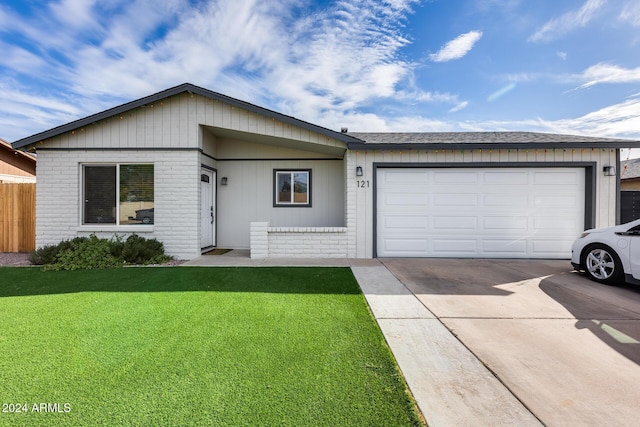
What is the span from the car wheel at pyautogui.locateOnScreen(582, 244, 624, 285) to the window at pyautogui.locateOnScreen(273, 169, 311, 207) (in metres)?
6.66

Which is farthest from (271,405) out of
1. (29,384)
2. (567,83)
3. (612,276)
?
(567,83)

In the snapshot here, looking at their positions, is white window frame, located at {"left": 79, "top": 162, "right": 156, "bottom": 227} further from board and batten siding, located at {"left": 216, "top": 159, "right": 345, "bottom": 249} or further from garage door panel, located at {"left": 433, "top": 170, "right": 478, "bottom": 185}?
garage door panel, located at {"left": 433, "top": 170, "right": 478, "bottom": 185}

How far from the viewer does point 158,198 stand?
24.1ft

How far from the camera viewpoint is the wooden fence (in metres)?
8.17

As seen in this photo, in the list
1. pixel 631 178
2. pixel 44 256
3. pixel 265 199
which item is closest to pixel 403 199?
pixel 265 199

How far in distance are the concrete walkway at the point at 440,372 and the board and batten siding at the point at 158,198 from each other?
17.7 ft

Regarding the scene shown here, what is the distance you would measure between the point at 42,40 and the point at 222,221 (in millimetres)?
8652

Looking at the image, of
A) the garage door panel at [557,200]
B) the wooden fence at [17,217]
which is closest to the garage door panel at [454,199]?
the garage door panel at [557,200]

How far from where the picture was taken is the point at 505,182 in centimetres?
738

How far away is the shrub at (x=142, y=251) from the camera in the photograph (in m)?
6.63

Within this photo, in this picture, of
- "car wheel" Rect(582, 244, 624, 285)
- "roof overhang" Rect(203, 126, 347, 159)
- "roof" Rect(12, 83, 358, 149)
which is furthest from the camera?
"roof overhang" Rect(203, 126, 347, 159)

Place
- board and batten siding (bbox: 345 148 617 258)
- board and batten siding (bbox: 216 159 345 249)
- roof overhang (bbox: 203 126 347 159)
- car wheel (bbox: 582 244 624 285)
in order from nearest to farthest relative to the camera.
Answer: car wheel (bbox: 582 244 624 285), board and batten siding (bbox: 345 148 617 258), roof overhang (bbox: 203 126 347 159), board and batten siding (bbox: 216 159 345 249)

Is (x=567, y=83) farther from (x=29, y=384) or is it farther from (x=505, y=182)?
(x=29, y=384)

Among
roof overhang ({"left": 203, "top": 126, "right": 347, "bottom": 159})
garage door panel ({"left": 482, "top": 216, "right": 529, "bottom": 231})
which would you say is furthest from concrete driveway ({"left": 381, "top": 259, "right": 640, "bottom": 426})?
roof overhang ({"left": 203, "top": 126, "right": 347, "bottom": 159})
